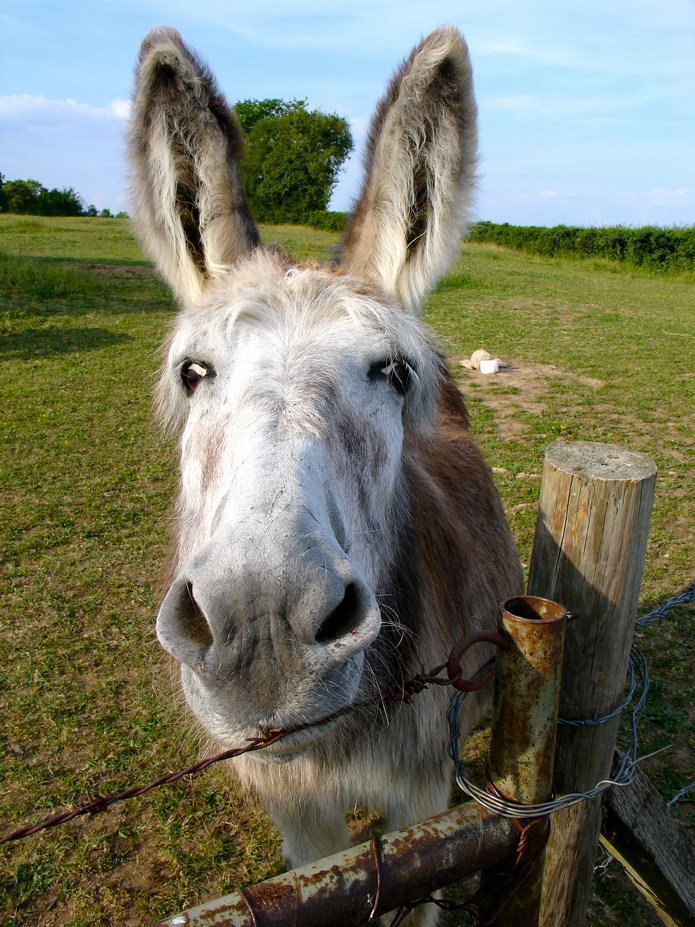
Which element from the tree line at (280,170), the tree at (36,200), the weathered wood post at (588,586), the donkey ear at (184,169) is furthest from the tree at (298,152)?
the tree at (36,200)

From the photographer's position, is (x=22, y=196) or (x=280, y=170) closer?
(x=280, y=170)

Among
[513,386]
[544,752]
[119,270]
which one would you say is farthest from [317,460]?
[119,270]

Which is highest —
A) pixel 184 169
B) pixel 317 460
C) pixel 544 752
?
pixel 184 169

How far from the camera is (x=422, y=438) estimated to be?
276 cm

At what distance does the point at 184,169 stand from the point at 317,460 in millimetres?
1618

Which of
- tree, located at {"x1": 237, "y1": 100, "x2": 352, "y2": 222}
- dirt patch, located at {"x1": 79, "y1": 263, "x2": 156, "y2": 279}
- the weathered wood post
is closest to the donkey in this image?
the weathered wood post

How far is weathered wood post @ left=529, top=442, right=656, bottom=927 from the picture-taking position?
5.41 ft

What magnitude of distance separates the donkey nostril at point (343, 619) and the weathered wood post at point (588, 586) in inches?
23.9

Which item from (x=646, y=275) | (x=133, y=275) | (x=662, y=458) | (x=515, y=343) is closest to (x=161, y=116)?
(x=662, y=458)

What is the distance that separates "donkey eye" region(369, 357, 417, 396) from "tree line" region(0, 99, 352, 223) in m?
1.14

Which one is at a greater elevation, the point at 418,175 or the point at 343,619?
the point at 418,175

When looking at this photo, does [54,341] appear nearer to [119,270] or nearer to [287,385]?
[119,270]

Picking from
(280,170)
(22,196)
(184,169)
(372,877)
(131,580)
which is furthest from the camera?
(22,196)

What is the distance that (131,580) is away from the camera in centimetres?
533
